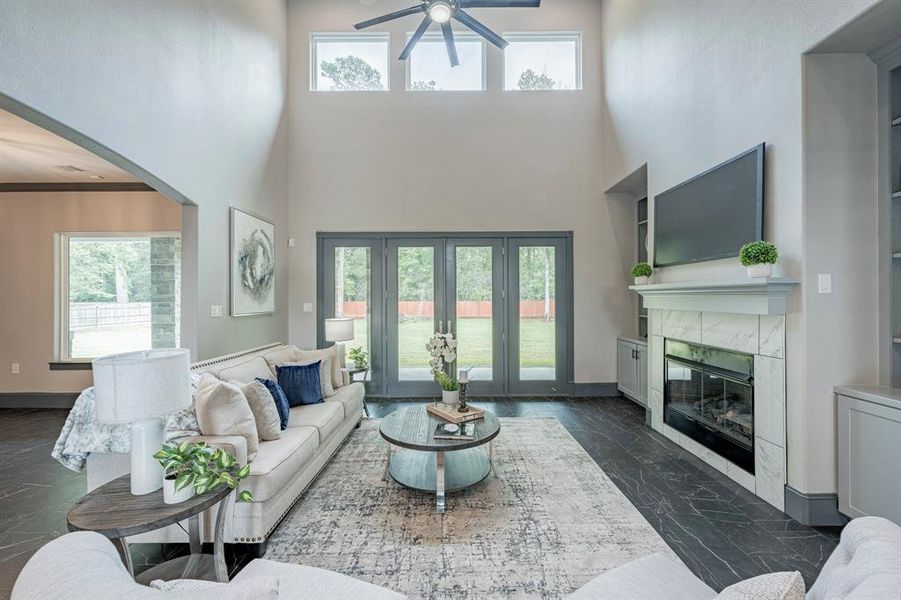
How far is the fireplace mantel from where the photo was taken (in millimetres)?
2633

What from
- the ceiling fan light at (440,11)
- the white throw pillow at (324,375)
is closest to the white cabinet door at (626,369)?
the white throw pillow at (324,375)

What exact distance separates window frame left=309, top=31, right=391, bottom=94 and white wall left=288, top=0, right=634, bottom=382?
9cm

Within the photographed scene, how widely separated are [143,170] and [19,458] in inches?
119

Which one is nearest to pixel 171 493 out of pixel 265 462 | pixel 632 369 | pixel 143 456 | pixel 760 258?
pixel 143 456

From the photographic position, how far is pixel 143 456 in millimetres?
1815

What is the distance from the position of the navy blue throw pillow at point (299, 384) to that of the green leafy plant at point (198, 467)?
1.83m

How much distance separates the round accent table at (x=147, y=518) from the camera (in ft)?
5.26

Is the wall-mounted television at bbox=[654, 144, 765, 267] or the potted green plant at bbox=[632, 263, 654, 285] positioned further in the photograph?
the potted green plant at bbox=[632, 263, 654, 285]

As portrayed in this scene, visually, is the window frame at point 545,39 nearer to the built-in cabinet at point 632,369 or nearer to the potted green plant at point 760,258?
the built-in cabinet at point 632,369

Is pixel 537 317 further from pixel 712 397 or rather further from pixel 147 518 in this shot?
pixel 147 518

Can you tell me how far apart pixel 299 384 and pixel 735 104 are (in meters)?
4.47

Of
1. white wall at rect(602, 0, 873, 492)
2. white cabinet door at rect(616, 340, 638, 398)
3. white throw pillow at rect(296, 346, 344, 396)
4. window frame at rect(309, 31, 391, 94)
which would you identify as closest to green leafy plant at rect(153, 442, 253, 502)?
white throw pillow at rect(296, 346, 344, 396)

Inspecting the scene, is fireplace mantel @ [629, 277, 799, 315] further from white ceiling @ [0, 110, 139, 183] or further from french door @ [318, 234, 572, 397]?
white ceiling @ [0, 110, 139, 183]

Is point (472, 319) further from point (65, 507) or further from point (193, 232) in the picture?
point (65, 507)
